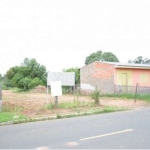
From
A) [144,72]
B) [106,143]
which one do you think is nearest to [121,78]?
[144,72]

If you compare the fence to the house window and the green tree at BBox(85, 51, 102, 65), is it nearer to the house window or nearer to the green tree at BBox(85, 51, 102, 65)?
the house window

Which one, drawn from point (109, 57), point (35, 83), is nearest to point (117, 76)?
point (35, 83)

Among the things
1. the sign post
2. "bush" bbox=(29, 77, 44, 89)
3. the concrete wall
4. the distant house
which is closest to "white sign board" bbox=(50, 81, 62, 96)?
the sign post

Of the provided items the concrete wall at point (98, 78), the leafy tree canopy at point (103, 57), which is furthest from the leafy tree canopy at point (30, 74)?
the leafy tree canopy at point (103, 57)

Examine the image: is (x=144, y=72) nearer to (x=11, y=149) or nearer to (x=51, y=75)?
(x=51, y=75)

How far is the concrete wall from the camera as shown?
2711 cm

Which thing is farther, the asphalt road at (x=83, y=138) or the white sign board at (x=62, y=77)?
the white sign board at (x=62, y=77)

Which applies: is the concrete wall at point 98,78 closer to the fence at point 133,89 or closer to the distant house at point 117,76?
the distant house at point 117,76

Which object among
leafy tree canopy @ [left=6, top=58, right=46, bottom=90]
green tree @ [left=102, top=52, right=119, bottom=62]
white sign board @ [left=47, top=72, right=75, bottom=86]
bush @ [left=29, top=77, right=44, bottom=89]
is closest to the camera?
white sign board @ [left=47, top=72, right=75, bottom=86]

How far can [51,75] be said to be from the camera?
51.1 feet

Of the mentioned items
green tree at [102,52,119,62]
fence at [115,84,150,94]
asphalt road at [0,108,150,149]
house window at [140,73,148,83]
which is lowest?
asphalt road at [0,108,150,149]

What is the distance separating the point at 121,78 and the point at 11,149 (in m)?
22.5

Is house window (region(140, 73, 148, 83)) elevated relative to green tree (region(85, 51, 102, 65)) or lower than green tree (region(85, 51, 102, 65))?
lower

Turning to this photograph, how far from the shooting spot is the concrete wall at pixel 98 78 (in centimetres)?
2711
